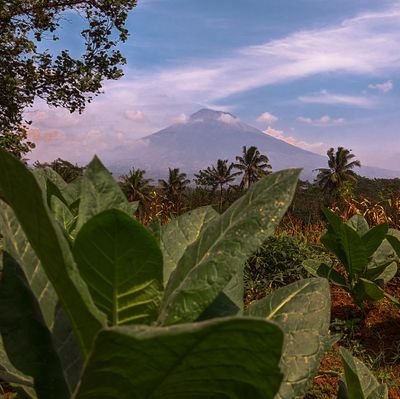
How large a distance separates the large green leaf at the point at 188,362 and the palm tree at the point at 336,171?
7007cm

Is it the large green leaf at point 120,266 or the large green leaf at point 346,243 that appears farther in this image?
the large green leaf at point 346,243

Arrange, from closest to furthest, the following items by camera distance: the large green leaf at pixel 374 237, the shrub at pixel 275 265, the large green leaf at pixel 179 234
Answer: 1. the large green leaf at pixel 179 234
2. the large green leaf at pixel 374 237
3. the shrub at pixel 275 265

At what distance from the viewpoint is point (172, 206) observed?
1059 cm

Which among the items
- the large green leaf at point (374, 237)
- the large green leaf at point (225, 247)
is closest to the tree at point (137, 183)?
the large green leaf at point (374, 237)

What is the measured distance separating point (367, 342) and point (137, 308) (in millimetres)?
4757

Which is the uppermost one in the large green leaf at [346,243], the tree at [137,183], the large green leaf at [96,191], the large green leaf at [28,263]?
the tree at [137,183]

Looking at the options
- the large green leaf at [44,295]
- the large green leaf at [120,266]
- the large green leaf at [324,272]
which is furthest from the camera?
the large green leaf at [324,272]

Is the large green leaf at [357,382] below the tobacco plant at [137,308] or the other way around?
below

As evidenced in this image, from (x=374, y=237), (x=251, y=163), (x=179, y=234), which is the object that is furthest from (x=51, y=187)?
(x=251, y=163)

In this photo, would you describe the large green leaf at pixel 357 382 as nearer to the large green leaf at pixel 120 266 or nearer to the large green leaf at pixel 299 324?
the large green leaf at pixel 299 324

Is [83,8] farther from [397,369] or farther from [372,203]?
[397,369]

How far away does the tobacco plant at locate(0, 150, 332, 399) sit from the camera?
506 mm

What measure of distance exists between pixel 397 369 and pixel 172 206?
6802 mm

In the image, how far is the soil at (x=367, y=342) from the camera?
12.6 feet
